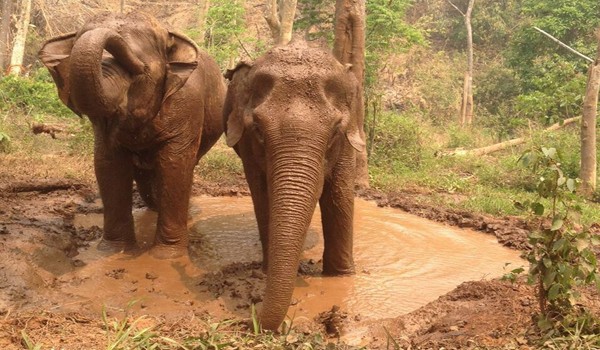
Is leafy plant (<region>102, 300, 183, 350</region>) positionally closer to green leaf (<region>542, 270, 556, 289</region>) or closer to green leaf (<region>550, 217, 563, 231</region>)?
green leaf (<region>542, 270, 556, 289</region>)

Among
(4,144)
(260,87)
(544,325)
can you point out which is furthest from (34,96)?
(544,325)

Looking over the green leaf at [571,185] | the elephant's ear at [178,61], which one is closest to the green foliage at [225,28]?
the elephant's ear at [178,61]

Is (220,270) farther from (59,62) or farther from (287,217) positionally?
(59,62)

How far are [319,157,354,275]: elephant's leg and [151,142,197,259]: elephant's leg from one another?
1.51m

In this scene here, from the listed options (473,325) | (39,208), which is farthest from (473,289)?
(39,208)

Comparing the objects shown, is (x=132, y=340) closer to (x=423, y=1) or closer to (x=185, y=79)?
(x=185, y=79)

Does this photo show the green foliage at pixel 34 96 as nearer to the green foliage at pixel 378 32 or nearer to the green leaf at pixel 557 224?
the green foliage at pixel 378 32

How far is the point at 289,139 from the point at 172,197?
2.18 m

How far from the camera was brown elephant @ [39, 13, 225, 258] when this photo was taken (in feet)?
17.0

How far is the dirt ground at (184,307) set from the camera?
4.06 metres

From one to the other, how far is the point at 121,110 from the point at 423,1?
37160 millimetres

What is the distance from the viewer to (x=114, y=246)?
6426 millimetres

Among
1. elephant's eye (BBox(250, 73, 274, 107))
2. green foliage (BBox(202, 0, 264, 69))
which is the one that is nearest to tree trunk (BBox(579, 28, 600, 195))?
elephant's eye (BBox(250, 73, 274, 107))

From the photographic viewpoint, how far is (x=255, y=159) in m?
5.08
